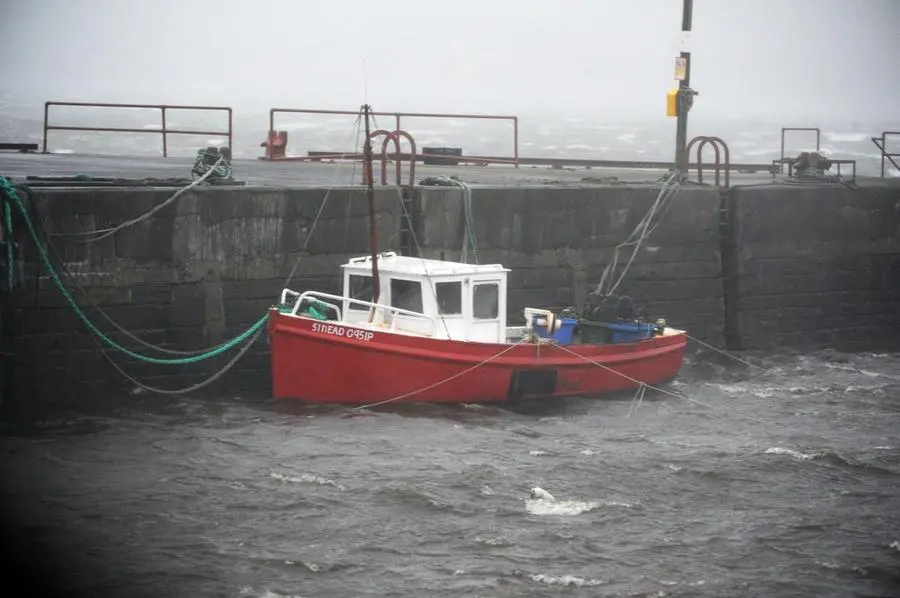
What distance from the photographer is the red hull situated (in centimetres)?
1546

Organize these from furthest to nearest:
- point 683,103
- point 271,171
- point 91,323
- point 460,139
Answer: point 460,139 → point 271,171 → point 683,103 → point 91,323

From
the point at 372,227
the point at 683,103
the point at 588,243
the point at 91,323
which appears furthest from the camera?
the point at 683,103

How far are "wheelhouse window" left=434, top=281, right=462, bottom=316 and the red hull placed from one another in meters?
0.52

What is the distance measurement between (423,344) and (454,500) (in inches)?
121

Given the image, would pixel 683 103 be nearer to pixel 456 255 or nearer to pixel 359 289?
pixel 456 255

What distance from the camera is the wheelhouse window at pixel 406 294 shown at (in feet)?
52.7

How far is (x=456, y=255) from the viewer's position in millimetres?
18062

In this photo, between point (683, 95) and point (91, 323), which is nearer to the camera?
point (91, 323)

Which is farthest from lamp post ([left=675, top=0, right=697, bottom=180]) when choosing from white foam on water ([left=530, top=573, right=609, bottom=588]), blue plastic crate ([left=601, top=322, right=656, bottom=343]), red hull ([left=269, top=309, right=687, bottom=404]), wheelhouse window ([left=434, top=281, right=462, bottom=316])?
white foam on water ([left=530, top=573, right=609, bottom=588])

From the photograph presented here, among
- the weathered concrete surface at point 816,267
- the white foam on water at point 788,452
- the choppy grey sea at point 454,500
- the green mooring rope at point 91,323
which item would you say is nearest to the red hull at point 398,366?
the choppy grey sea at point 454,500

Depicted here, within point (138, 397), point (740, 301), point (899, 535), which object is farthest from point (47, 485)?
point (740, 301)

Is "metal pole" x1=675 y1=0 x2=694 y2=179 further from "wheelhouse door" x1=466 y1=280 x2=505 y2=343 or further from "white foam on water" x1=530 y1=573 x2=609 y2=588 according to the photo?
"white foam on water" x1=530 y1=573 x2=609 y2=588

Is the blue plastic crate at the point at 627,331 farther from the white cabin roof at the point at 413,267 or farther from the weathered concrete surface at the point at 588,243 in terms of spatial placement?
the white cabin roof at the point at 413,267

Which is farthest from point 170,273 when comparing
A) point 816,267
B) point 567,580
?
point 816,267
